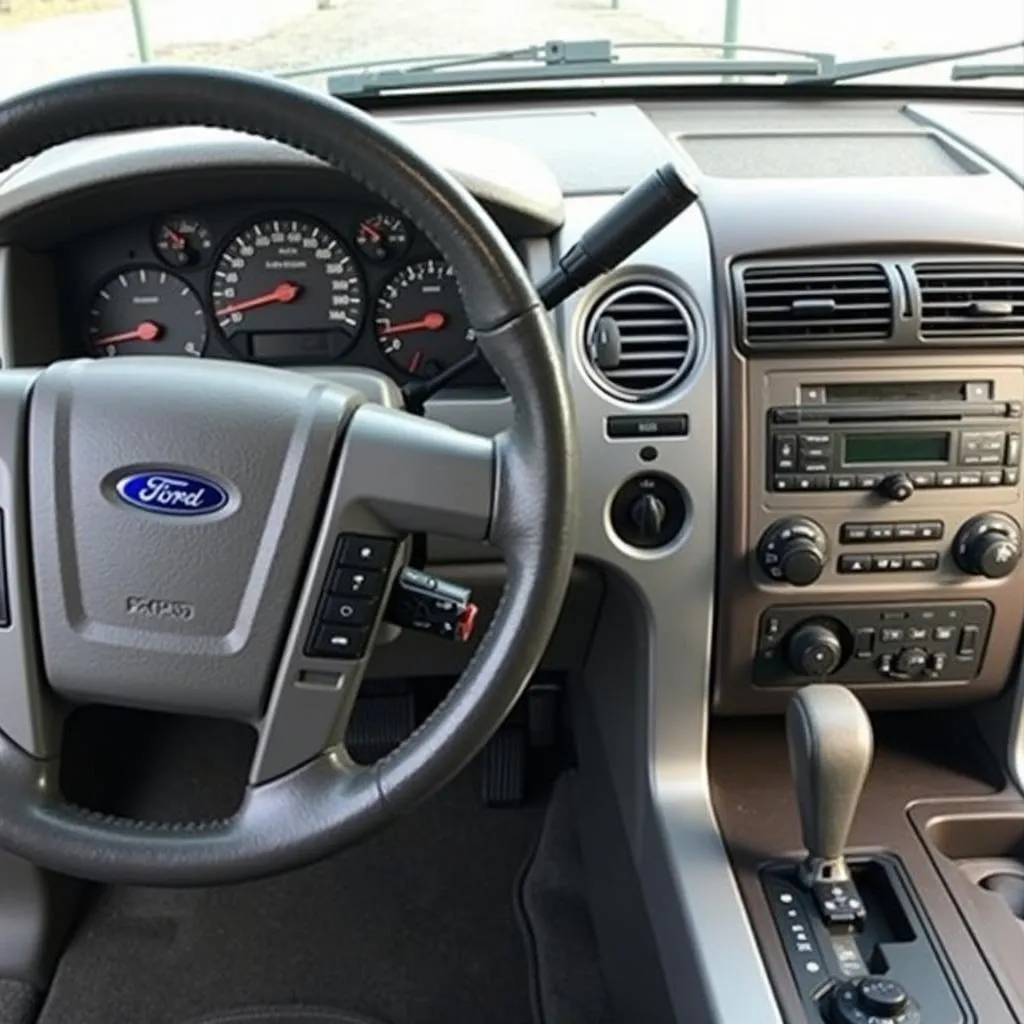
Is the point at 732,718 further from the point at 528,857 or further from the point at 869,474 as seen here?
the point at 528,857

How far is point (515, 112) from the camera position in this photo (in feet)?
5.00

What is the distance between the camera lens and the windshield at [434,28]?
1391 mm

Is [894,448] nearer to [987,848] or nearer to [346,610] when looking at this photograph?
[987,848]

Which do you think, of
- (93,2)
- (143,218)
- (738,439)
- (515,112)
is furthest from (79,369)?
(515,112)

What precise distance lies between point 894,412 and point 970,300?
12 cm

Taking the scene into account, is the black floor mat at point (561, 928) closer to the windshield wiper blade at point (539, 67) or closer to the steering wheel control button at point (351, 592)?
the steering wheel control button at point (351, 592)

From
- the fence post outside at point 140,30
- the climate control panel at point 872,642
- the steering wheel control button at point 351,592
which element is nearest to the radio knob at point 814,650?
the climate control panel at point 872,642

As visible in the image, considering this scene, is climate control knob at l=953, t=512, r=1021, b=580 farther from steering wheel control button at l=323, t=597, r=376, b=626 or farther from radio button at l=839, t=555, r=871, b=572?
steering wheel control button at l=323, t=597, r=376, b=626

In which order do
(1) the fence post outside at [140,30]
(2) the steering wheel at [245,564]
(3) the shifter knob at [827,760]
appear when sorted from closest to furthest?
(2) the steering wheel at [245,564]
(3) the shifter knob at [827,760]
(1) the fence post outside at [140,30]

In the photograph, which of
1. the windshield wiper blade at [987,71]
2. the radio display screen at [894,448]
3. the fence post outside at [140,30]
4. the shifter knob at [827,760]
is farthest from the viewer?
the windshield wiper blade at [987,71]

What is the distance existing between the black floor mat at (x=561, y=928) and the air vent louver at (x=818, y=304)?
822 mm

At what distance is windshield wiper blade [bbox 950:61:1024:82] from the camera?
59.5 inches

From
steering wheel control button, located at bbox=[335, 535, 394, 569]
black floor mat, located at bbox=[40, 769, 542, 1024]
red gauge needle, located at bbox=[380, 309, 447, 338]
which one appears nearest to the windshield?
red gauge needle, located at bbox=[380, 309, 447, 338]

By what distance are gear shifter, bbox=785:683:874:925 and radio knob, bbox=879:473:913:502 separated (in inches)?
7.0
